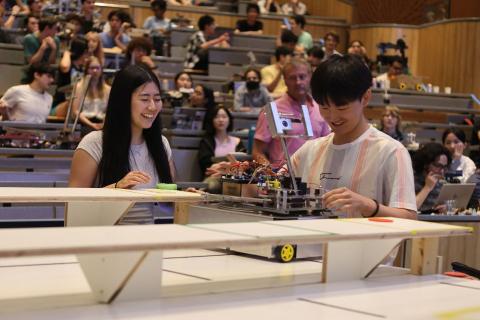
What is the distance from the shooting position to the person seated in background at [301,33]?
43.7 feet

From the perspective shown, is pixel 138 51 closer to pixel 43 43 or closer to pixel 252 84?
pixel 43 43

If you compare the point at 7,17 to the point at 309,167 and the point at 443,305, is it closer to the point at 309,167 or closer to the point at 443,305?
the point at 309,167

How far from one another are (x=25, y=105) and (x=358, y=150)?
5.43m

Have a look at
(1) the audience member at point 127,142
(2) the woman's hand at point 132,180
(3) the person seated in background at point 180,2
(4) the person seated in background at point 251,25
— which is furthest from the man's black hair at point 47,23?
(2) the woman's hand at point 132,180

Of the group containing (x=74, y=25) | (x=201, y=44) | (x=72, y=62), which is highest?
(x=74, y=25)

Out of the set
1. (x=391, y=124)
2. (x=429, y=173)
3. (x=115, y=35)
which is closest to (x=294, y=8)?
(x=115, y=35)

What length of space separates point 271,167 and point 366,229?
783 mm

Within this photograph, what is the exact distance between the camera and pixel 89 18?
11422 mm

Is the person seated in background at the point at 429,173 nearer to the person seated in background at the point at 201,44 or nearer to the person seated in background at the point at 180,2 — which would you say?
the person seated in background at the point at 201,44

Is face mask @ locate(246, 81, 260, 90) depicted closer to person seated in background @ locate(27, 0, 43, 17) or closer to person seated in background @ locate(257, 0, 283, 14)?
person seated in background @ locate(27, 0, 43, 17)

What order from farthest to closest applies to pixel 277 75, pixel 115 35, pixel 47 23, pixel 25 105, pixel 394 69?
1. pixel 394 69
2. pixel 115 35
3. pixel 277 75
4. pixel 47 23
5. pixel 25 105

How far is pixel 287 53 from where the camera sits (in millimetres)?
10672

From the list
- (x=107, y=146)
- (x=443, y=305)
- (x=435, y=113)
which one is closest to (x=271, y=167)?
(x=107, y=146)

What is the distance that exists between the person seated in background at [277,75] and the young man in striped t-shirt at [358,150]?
7285 millimetres
